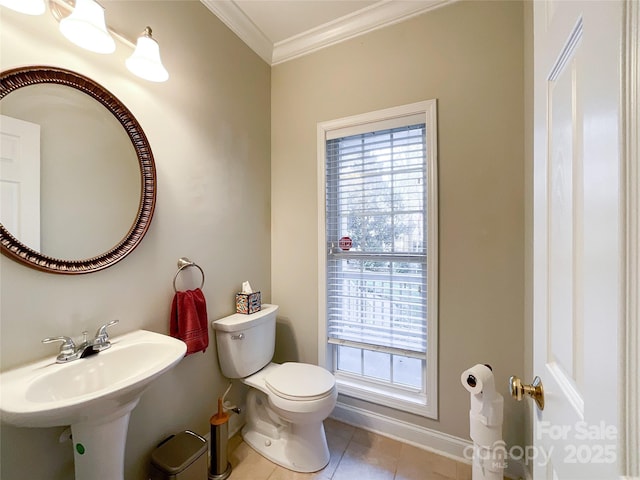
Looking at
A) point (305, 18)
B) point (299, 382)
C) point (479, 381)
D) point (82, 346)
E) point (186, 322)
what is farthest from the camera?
point (305, 18)

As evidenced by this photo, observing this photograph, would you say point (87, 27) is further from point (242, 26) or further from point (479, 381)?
point (479, 381)

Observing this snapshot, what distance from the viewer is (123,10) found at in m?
1.18

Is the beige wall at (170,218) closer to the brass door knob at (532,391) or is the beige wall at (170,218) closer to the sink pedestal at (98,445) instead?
the sink pedestal at (98,445)

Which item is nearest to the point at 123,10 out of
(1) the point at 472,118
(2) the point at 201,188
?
(2) the point at 201,188

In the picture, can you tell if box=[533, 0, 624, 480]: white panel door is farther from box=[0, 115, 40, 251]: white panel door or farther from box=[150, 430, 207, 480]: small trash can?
box=[0, 115, 40, 251]: white panel door

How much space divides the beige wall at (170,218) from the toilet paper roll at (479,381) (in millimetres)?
1376

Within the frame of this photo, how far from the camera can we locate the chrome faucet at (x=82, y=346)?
94 centimetres

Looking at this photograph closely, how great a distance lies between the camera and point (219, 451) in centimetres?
142

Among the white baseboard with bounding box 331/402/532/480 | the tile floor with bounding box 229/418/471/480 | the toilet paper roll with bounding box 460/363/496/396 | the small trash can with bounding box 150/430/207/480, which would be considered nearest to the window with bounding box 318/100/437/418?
the white baseboard with bounding box 331/402/532/480

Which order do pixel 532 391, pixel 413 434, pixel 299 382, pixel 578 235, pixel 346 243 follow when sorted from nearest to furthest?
pixel 578 235
pixel 532 391
pixel 299 382
pixel 413 434
pixel 346 243

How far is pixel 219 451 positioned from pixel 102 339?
89 centimetres

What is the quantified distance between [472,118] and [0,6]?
2014 millimetres

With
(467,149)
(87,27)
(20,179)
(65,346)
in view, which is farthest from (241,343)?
(467,149)

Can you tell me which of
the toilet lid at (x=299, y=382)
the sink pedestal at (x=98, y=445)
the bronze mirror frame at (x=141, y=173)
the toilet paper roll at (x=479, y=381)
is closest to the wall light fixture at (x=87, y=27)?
the bronze mirror frame at (x=141, y=173)
